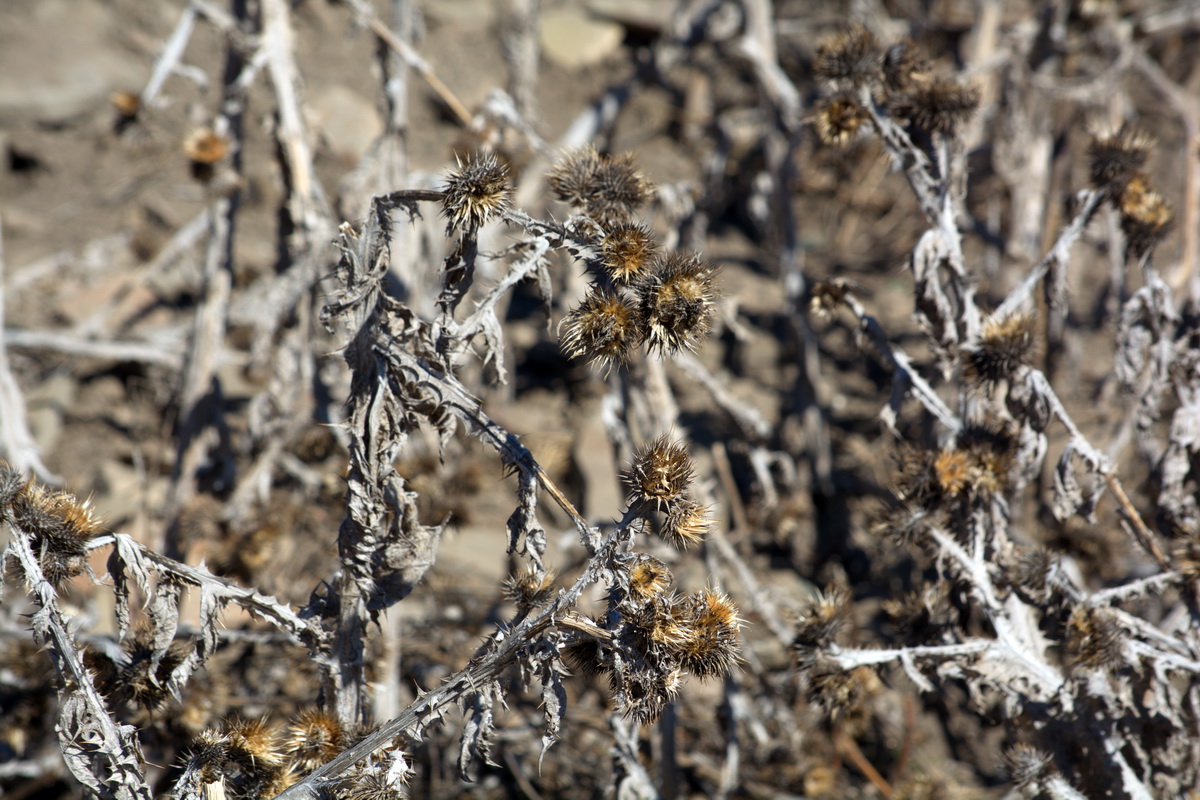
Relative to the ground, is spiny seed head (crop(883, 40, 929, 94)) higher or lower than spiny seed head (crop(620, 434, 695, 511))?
higher

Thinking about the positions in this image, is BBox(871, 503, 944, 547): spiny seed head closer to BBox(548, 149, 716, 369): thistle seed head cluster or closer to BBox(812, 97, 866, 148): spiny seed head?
BBox(548, 149, 716, 369): thistle seed head cluster

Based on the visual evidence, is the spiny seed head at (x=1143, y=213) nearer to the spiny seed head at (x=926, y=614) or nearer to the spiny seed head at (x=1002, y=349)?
the spiny seed head at (x=1002, y=349)

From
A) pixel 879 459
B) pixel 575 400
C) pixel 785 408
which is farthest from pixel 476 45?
pixel 879 459

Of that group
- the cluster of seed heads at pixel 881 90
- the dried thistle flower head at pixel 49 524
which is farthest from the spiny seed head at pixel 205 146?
the cluster of seed heads at pixel 881 90

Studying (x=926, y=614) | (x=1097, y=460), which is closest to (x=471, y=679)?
(x=926, y=614)

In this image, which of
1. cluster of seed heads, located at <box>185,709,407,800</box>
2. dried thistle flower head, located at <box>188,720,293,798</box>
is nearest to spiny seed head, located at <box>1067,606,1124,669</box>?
cluster of seed heads, located at <box>185,709,407,800</box>

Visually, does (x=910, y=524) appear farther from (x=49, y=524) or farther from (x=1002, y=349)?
(x=49, y=524)
